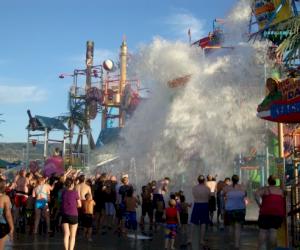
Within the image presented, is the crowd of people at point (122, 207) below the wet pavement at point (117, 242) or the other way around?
the other way around

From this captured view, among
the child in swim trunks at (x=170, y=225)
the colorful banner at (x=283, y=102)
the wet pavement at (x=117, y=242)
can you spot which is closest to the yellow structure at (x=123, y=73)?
the wet pavement at (x=117, y=242)

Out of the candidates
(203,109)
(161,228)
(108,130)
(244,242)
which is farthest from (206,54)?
(244,242)

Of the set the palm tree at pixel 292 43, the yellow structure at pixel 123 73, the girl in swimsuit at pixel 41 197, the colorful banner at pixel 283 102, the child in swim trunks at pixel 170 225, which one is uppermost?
the yellow structure at pixel 123 73

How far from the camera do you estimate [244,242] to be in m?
11.1

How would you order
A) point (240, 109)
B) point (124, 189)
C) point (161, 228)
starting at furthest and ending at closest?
1. point (240, 109)
2. point (161, 228)
3. point (124, 189)

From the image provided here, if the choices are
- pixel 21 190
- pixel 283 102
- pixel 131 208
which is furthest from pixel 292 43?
pixel 21 190

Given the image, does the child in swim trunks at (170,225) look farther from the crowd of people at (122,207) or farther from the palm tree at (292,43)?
the palm tree at (292,43)

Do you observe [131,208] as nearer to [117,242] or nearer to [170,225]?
[117,242]

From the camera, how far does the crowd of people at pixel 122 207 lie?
26.9ft

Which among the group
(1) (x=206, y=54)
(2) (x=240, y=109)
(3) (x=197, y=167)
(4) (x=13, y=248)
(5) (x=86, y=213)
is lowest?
(4) (x=13, y=248)

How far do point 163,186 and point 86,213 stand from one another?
313 centimetres

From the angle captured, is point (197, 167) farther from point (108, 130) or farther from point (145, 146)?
point (108, 130)

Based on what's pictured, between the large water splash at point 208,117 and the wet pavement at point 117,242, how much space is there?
15605 millimetres

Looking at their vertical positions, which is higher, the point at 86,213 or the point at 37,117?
the point at 37,117
